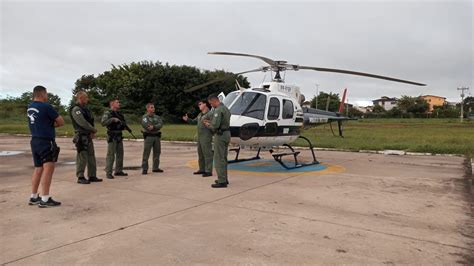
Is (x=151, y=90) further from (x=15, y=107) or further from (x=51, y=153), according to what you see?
(x=51, y=153)

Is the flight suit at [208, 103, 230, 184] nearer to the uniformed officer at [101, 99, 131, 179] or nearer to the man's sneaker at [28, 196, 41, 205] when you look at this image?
the uniformed officer at [101, 99, 131, 179]

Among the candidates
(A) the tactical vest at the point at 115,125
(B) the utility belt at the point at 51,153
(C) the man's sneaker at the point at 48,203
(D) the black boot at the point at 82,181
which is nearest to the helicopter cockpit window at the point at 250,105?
(A) the tactical vest at the point at 115,125

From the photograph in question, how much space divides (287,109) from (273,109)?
24.6 inches

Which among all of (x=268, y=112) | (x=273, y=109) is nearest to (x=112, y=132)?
(x=268, y=112)

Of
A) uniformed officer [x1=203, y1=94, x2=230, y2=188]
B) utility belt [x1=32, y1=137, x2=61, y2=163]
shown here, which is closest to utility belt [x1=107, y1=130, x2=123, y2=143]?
uniformed officer [x1=203, y1=94, x2=230, y2=188]

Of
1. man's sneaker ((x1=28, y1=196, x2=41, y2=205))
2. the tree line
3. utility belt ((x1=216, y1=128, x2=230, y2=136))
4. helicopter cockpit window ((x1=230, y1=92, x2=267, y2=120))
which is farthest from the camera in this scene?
the tree line

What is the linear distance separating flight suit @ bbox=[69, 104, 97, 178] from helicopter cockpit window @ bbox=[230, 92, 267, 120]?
3.16 meters

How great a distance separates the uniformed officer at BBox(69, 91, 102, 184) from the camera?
696 cm

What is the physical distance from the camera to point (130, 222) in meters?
4.66

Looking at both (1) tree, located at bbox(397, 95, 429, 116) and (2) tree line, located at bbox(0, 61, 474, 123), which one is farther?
(1) tree, located at bbox(397, 95, 429, 116)

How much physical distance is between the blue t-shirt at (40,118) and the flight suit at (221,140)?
2.88 meters

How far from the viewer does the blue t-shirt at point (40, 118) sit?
210 inches

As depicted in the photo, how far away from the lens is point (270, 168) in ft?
31.8

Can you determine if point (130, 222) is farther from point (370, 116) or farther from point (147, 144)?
point (370, 116)
